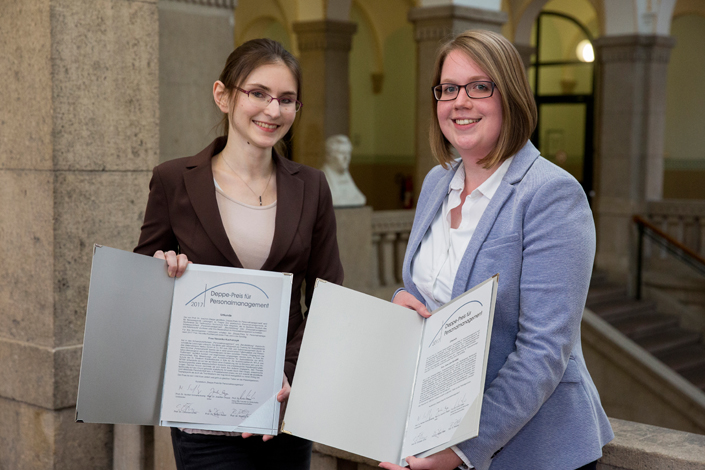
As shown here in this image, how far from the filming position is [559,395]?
1643 mm

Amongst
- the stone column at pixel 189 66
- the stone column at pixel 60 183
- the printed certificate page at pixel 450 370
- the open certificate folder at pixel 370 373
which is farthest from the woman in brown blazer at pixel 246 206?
the stone column at pixel 189 66

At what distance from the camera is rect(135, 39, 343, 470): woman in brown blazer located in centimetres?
196

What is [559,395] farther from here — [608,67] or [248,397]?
[608,67]

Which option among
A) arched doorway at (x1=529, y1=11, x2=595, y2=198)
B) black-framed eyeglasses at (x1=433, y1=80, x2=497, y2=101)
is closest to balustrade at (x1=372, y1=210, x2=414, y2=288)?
black-framed eyeglasses at (x1=433, y1=80, x2=497, y2=101)

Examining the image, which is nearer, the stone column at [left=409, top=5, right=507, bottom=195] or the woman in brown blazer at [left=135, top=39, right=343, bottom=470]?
the woman in brown blazer at [left=135, top=39, right=343, bottom=470]

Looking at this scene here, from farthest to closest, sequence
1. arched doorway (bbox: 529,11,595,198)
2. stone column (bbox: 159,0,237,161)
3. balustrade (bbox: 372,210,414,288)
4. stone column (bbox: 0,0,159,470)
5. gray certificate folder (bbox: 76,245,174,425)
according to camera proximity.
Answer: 1. arched doorway (bbox: 529,11,595,198)
2. balustrade (bbox: 372,210,414,288)
3. stone column (bbox: 159,0,237,161)
4. stone column (bbox: 0,0,159,470)
5. gray certificate folder (bbox: 76,245,174,425)

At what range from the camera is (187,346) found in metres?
1.83

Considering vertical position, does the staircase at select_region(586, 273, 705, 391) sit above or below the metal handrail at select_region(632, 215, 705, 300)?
below

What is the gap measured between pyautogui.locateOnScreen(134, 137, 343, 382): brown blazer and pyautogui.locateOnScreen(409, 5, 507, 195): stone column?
6789 millimetres

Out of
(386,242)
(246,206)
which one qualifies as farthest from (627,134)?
(246,206)

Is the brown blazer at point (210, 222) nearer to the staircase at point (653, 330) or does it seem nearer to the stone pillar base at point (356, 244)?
the stone pillar base at point (356, 244)

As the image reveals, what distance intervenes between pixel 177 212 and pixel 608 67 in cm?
1163

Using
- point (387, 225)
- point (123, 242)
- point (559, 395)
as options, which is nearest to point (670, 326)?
point (387, 225)
